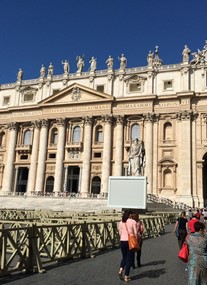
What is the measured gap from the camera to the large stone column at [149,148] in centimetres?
4434

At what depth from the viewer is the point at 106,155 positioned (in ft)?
153

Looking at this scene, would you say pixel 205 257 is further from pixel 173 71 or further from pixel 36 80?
pixel 36 80

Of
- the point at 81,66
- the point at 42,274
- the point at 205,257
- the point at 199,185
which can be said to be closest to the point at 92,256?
the point at 42,274

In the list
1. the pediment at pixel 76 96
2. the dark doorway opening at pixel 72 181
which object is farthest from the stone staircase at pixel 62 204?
the pediment at pixel 76 96

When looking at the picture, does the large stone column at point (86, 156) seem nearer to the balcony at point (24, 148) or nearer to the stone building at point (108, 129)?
the stone building at point (108, 129)

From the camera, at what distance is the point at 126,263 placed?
8453mm

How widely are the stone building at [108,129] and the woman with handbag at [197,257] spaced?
120ft

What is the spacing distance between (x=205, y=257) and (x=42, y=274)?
4571 mm

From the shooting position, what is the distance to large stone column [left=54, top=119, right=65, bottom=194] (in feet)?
157

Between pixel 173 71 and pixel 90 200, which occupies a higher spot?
pixel 173 71

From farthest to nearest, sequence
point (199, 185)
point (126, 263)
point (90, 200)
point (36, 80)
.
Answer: point (36, 80) < point (199, 185) < point (90, 200) < point (126, 263)

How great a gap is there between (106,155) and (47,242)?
36.1 metres

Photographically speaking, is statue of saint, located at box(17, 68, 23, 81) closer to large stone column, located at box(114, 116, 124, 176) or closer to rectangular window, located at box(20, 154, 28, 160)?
rectangular window, located at box(20, 154, 28, 160)

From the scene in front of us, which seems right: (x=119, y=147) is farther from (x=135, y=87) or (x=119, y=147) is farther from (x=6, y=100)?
(x=6, y=100)
